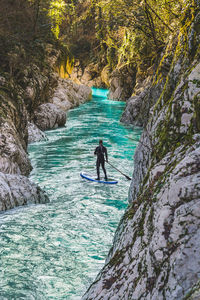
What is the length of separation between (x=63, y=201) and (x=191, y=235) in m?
8.27

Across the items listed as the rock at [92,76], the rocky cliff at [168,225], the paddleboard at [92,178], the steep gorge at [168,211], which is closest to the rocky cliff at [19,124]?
the paddleboard at [92,178]

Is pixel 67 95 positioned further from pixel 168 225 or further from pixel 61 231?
pixel 168 225

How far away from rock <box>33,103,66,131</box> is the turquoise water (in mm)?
7038

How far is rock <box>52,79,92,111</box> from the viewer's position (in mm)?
35650

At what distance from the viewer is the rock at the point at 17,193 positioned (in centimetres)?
909

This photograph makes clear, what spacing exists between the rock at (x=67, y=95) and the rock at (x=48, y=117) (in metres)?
8.96

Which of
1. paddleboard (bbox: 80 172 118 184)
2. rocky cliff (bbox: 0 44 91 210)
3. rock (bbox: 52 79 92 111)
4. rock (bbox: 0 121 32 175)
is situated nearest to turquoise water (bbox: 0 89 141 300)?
paddleboard (bbox: 80 172 118 184)

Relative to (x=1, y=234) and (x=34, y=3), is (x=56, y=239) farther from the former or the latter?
(x=34, y=3)

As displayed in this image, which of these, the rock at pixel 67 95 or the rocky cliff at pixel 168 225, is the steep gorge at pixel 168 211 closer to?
the rocky cliff at pixel 168 225

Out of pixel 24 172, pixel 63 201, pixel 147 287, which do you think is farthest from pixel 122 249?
pixel 24 172

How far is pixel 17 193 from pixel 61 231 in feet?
6.99

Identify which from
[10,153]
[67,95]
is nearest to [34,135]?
[10,153]

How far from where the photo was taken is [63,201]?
35.1ft

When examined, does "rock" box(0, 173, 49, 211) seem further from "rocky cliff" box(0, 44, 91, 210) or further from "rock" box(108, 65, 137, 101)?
"rock" box(108, 65, 137, 101)
